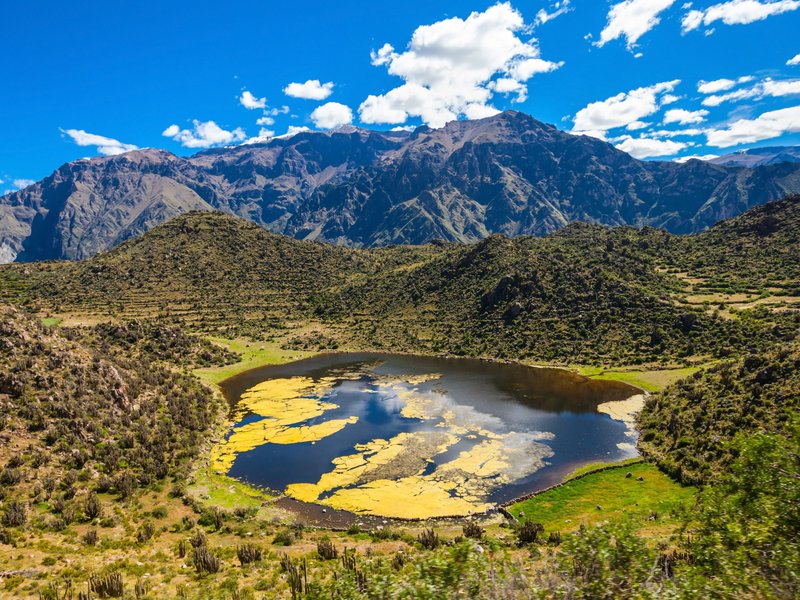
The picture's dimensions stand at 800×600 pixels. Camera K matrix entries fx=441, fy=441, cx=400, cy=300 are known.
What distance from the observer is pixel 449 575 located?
14.8 m

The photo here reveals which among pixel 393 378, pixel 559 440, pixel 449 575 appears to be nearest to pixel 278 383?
pixel 393 378

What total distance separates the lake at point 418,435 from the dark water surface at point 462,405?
0.22 meters

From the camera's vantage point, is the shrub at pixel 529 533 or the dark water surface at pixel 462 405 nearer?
the shrub at pixel 529 533

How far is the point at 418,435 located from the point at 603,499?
23.9 metres

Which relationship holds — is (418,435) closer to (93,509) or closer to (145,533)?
(145,533)

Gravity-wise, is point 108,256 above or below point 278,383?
above

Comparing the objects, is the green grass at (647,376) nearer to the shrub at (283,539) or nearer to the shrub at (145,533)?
the shrub at (283,539)

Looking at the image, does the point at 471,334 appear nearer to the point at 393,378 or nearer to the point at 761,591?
the point at 393,378

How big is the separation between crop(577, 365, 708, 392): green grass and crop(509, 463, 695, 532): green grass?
33.7 m

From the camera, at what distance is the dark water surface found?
49.8 meters

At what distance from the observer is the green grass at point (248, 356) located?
3506 inches

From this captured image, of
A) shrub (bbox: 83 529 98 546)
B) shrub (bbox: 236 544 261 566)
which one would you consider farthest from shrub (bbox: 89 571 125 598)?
shrub (bbox: 236 544 261 566)

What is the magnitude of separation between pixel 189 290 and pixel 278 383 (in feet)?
291

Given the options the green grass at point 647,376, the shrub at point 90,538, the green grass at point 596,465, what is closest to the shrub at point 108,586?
the shrub at point 90,538
